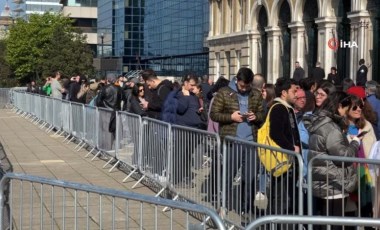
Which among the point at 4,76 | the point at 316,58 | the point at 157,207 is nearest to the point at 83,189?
the point at 157,207

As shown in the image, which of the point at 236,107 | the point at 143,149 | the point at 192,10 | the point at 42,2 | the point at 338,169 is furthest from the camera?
the point at 42,2

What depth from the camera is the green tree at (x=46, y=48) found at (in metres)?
51.6

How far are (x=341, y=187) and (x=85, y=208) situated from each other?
240cm

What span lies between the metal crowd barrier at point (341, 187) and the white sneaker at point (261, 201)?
48 cm

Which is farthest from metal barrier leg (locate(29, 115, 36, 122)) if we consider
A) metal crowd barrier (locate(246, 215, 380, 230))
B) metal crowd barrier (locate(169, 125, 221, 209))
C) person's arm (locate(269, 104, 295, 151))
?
metal crowd barrier (locate(246, 215, 380, 230))

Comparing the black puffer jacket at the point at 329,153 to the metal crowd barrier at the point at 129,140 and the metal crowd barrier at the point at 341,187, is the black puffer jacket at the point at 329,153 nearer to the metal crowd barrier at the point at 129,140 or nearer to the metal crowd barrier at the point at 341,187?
the metal crowd barrier at the point at 341,187

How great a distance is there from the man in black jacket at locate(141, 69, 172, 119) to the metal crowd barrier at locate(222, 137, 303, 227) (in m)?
5.59

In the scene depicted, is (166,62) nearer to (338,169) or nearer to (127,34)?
(127,34)

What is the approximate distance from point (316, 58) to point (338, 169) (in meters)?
34.5

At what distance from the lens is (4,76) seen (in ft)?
209

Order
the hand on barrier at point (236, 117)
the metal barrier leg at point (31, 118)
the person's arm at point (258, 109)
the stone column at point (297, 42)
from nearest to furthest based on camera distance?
the hand on barrier at point (236, 117)
the person's arm at point (258, 109)
the metal barrier leg at point (31, 118)
the stone column at point (297, 42)

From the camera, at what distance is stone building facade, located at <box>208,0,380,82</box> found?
3434 centimetres

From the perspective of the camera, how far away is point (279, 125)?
8.19 metres

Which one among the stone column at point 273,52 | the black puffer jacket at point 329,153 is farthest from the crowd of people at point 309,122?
the stone column at point 273,52
